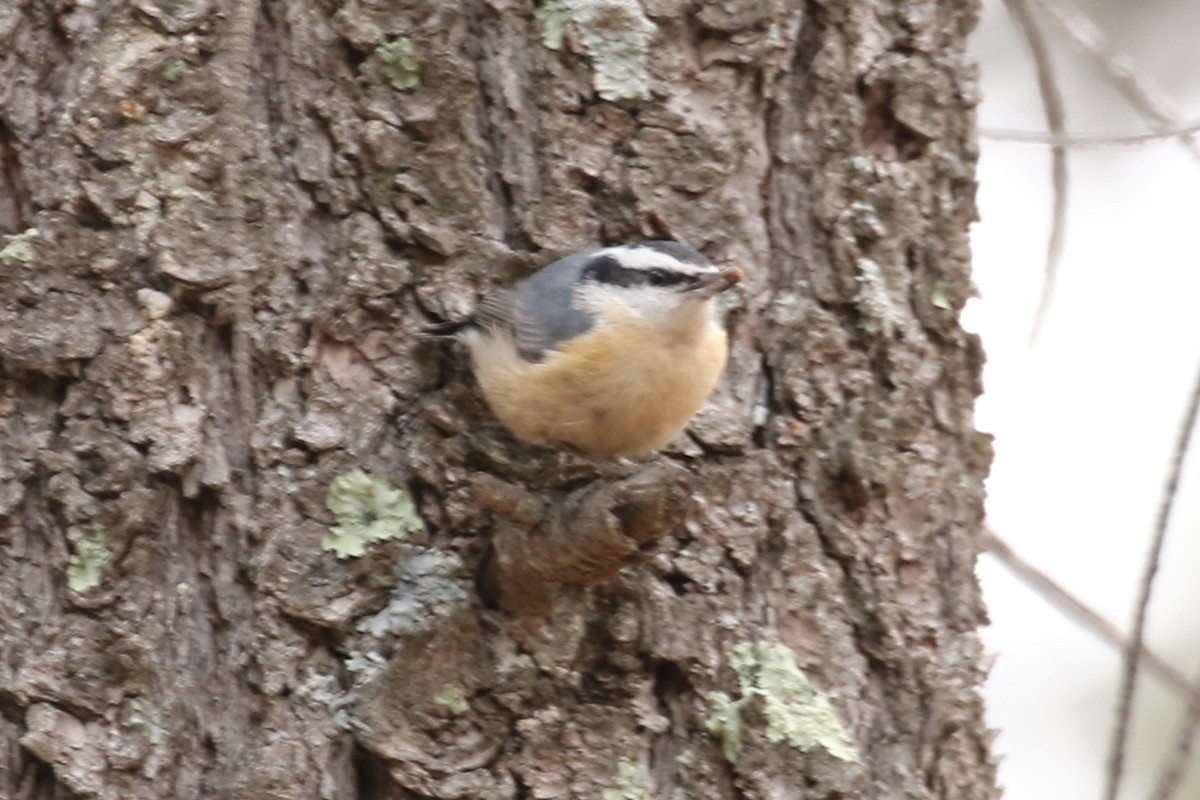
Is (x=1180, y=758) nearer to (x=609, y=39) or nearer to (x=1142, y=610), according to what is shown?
(x=1142, y=610)

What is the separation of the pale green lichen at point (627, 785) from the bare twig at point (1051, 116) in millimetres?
1366

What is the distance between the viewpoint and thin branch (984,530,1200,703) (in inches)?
93.4

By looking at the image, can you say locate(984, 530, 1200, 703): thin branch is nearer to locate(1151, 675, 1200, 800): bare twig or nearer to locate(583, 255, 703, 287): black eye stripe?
locate(1151, 675, 1200, 800): bare twig

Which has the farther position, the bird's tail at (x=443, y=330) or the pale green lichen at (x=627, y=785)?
the bird's tail at (x=443, y=330)

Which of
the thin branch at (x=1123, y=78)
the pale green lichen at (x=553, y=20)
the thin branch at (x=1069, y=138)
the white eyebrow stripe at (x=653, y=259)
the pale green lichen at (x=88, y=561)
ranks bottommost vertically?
the pale green lichen at (x=88, y=561)

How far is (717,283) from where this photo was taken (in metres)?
2.39

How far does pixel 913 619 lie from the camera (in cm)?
247

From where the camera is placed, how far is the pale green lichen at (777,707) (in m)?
2.28

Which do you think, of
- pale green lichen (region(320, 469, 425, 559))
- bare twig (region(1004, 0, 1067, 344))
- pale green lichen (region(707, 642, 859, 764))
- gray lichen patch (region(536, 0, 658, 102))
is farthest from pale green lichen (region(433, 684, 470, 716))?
bare twig (region(1004, 0, 1067, 344))

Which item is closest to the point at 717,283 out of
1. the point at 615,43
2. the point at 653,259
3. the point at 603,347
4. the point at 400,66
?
the point at 653,259

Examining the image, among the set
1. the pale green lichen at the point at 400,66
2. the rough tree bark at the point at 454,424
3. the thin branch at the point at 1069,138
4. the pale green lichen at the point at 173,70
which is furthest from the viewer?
the thin branch at the point at 1069,138

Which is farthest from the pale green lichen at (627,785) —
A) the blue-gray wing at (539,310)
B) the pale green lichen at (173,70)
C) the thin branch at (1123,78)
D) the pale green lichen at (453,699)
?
the thin branch at (1123,78)

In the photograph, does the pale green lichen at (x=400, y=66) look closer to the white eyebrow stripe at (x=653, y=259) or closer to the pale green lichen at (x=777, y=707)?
the white eyebrow stripe at (x=653, y=259)

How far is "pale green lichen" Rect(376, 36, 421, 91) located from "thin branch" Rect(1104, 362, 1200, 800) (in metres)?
1.29
